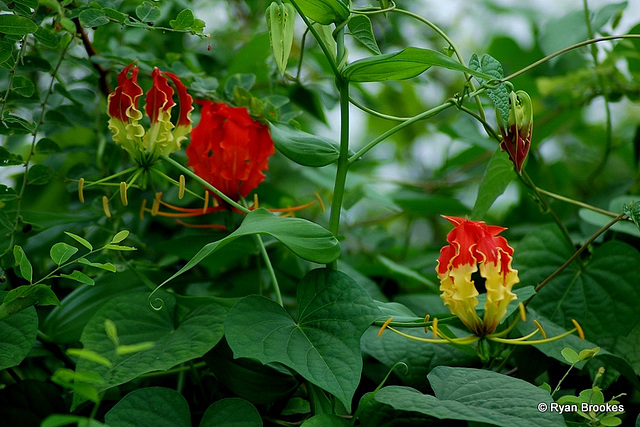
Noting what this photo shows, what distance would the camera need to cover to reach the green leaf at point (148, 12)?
0.80m

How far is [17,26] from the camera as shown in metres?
0.71

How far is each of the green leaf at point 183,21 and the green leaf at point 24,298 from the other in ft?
1.23

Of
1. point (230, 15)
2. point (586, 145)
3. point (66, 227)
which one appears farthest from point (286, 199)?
point (586, 145)

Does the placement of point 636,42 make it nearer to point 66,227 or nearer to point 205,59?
point 205,59

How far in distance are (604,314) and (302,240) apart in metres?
0.52

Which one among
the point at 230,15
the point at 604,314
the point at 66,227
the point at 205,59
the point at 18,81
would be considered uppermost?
the point at 230,15

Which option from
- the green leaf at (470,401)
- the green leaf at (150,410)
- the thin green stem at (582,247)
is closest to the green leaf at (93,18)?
the green leaf at (150,410)

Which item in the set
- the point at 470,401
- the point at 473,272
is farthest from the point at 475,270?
the point at 470,401

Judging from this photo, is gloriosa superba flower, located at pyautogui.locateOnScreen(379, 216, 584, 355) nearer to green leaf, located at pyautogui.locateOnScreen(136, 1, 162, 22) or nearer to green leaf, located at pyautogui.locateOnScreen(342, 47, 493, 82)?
green leaf, located at pyautogui.locateOnScreen(342, 47, 493, 82)

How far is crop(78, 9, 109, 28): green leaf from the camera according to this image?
2.51 feet

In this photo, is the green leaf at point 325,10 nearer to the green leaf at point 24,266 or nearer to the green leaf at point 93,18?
Result: the green leaf at point 93,18

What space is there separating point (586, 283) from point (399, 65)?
50 cm

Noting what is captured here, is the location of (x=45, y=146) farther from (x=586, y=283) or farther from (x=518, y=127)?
(x=586, y=283)

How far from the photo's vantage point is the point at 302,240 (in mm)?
680
